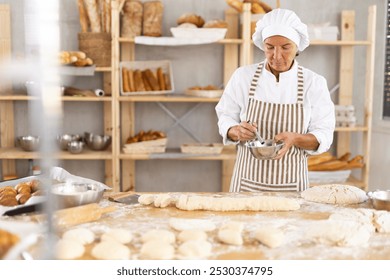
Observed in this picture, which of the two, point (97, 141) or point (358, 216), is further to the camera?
point (97, 141)

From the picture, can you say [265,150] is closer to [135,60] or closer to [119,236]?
[119,236]

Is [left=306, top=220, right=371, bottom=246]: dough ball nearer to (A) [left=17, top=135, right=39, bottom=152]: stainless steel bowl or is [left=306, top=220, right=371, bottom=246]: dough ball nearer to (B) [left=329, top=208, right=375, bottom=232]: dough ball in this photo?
(B) [left=329, top=208, right=375, bottom=232]: dough ball

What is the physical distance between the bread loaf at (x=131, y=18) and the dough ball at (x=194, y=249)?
2492 mm

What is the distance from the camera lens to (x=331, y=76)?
3887mm

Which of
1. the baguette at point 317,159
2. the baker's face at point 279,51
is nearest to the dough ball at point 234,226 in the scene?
the baker's face at point 279,51

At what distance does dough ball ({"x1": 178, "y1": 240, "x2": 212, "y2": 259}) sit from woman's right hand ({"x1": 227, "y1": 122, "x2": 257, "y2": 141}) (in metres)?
0.95

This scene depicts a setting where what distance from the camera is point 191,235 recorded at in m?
1.34

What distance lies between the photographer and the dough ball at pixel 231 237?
52.0 inches

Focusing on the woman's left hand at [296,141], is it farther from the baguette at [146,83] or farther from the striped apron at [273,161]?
the baguette at [146,83]

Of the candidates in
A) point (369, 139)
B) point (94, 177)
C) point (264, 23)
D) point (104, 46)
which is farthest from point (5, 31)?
point (369, 139)

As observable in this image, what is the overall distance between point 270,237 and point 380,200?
0.57 metres

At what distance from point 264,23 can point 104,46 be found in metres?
1.58

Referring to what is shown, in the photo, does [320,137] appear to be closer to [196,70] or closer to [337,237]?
[337,237]

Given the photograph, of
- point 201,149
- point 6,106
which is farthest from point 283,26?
point 6,106
